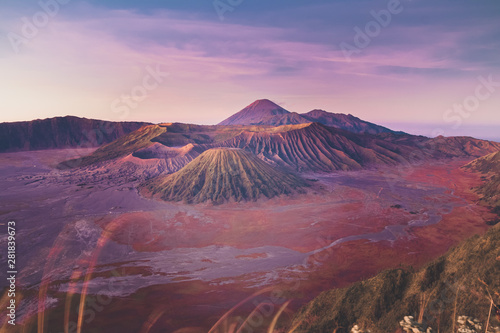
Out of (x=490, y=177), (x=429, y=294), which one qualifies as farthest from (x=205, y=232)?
(x=490, y=177)

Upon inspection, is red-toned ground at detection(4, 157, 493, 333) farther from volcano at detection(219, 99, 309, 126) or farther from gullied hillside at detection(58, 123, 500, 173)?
volcano at detection(219, 99, 309, 126)

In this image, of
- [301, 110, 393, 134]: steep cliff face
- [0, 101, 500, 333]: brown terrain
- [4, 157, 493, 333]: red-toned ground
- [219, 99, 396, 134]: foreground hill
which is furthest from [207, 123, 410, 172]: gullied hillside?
[301, 110, 393, 134]: steep cliff face

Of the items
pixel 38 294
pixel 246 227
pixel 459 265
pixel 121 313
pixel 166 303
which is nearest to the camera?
pixel 459 265

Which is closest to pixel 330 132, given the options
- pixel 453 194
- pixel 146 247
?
pixel 453 194

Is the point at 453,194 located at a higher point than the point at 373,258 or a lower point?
higher

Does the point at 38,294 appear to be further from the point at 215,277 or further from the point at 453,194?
the point at 453,194

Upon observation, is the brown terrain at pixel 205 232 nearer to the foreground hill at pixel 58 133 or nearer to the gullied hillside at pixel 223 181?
the gullied hillside at pixel 223 181
